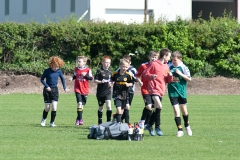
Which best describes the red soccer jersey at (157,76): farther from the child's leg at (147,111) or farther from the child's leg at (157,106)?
the child's leg at (147,111)

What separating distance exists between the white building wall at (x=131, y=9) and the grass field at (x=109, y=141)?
2616cm

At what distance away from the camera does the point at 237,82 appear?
121ft

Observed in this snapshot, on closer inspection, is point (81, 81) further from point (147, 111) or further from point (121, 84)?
point (147, 111)

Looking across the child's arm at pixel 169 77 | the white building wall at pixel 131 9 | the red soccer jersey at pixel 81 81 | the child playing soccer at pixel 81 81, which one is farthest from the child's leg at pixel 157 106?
the white building wall at pixel 131 9

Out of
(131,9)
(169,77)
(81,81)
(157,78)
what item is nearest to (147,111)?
(157,78)

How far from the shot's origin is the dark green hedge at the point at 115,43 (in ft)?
121

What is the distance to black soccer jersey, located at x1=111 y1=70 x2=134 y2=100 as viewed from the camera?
52.2 feet

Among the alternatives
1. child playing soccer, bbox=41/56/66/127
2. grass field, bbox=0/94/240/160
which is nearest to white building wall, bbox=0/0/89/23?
grass field, bbox=0/94/240/160

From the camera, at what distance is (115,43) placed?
3681cm

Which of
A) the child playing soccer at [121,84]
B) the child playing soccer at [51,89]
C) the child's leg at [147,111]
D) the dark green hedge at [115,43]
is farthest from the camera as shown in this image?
the dark green hedge at [115,43]

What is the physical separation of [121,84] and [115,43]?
68.8 feet

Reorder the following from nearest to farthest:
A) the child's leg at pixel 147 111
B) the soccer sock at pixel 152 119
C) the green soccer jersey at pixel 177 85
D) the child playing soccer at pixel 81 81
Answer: the green soccer jersey at pixel 177 85, the child's leg at pixel 147 111, the soccer sock at pixel 152 119, the child playing soccer at pixel 81 81

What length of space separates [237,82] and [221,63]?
1417mm

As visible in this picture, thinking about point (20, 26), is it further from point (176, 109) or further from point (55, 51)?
point (176, 109)
